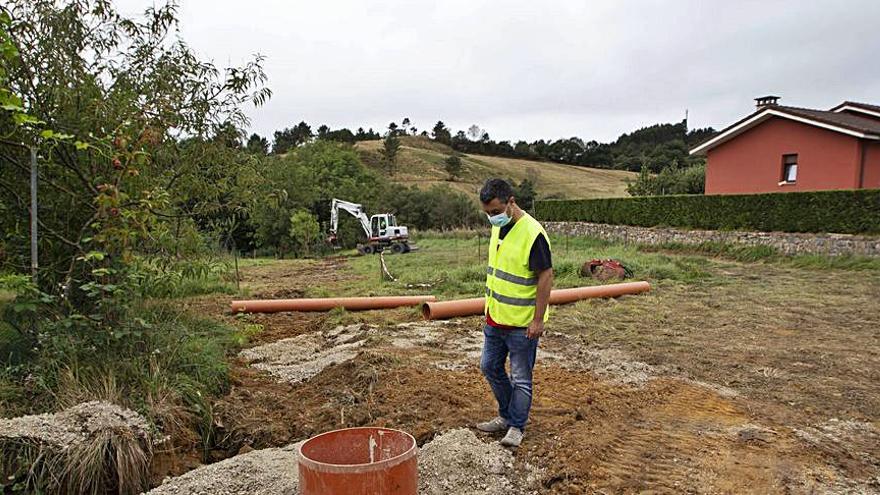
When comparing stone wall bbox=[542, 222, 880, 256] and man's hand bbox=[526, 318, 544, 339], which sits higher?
stone wall bbox=[542, 222, 880, 256]

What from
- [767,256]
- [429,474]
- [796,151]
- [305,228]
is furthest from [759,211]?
[305,228]

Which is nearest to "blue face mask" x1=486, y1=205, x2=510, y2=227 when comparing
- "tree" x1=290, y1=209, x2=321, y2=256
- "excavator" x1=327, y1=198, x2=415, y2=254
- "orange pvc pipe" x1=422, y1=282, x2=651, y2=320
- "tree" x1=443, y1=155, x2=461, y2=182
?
"orange pvc pipe" x1=422, y1=282, x2=651, y2=320

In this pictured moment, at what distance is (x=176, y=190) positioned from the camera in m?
6.54

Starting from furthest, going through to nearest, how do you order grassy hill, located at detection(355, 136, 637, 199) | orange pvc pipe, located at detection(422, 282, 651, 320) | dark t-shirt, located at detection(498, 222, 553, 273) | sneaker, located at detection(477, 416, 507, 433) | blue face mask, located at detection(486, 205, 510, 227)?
grassy hill, located at detection(355, 136, 637, 199) < orange pvc pipe, located at detection(422, 282, 651, 320) < sneaker, located at detection(477, 416, 507, 433) < blue face mask, located at detection(486, 205, 510, 227) < dark t-shirt, located at detection(498, 222, 553, 273)

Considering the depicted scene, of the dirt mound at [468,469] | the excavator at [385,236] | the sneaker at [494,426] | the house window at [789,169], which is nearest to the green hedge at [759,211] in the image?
the house window at [789,169]

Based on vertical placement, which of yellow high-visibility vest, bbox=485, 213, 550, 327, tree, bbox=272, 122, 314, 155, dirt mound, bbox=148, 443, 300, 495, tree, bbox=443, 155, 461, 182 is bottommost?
dirt mound, bbox=148, 443, 300, 495

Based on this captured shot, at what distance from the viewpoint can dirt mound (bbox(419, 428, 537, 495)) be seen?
351 centimetres

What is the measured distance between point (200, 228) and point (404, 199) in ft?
105

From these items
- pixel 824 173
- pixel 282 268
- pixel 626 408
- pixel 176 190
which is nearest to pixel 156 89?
pixel 176 190

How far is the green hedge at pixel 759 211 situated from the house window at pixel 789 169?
174 inches

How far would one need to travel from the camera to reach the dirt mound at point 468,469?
3.51 metres

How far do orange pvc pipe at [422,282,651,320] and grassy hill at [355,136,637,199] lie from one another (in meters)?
41.4

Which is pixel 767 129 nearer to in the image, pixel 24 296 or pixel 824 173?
pixel 824 173

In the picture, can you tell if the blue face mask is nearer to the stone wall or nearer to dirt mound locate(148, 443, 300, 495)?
dirt mound locate(148, 443, 300, 495)
